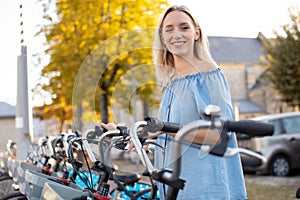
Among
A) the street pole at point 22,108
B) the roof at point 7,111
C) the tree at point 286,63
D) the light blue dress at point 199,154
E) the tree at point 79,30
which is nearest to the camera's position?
the light blue dress at point 199,154

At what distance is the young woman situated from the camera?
6.31 ft

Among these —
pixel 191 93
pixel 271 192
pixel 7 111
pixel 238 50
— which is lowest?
pixel 271 192

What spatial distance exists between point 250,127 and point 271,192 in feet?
24.7

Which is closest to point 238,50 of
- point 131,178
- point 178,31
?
point 178,31

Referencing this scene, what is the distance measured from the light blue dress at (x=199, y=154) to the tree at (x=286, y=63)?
62.0ft

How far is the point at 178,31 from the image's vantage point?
2.02 metres

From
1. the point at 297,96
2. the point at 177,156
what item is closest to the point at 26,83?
the point at 177,156

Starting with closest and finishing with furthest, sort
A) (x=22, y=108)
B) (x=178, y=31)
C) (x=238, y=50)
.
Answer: (x=178, y=31) < (x=22, y=108) < (x=238, y=50)

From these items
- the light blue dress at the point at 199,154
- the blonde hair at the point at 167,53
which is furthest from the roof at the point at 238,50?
the light blue dress at the point at 199,154

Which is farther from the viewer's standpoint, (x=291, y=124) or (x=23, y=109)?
(x=291, y=124)

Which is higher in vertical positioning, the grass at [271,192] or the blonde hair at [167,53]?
the blonde hair at [167,53]

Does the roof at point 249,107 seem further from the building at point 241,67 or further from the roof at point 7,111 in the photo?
the roof at point 7,111

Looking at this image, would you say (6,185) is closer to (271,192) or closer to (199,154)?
(271,192)

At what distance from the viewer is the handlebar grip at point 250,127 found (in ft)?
4.44
